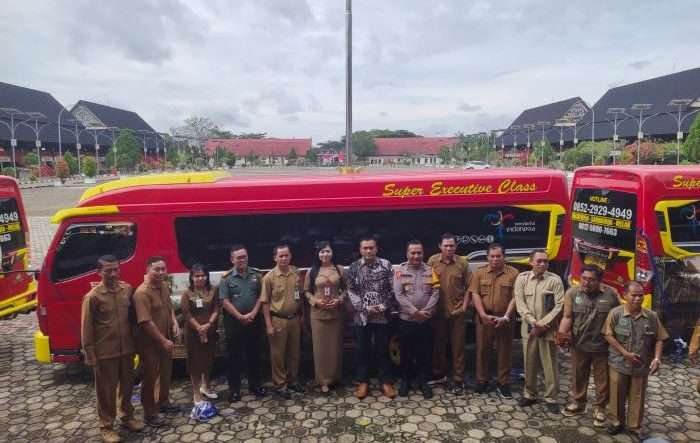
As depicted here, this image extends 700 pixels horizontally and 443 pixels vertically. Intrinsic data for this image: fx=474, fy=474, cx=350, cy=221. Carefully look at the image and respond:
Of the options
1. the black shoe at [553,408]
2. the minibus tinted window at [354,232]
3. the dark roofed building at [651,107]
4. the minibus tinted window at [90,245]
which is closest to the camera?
the black shoe at [553,408]

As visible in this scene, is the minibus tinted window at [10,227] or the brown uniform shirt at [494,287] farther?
the minibus tinted window at [10,227]

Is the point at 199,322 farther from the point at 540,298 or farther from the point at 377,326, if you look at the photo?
the point at 540,298

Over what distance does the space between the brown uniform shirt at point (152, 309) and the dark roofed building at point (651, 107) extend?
49.4 metres

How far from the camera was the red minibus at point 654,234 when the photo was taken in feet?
19.0

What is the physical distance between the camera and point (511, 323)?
497 centimetres

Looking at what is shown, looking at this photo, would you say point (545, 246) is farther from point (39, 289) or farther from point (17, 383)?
point (17, 383)

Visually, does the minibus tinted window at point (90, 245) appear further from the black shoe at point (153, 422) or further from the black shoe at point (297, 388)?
the black shoe at point (297, 388)

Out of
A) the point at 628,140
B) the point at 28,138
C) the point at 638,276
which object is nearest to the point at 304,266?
the point at 638,276

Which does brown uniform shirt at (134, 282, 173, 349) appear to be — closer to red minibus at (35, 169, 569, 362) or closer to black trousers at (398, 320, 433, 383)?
red minibus at (35, 169, 569, 362)

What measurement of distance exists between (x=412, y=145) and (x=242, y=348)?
311 ft

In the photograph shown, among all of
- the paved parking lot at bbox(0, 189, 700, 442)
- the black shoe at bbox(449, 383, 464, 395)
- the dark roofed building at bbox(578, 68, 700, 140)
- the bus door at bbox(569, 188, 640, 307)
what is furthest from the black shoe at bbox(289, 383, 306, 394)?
the dark roofed building at bbox(578, 68, 700, 140)

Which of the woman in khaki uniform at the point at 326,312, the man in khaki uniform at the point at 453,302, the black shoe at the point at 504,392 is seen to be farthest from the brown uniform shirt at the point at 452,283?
the woman in khaki uniform at the point at 326,312

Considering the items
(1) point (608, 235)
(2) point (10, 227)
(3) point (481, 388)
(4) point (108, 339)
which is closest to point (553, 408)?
(3) point (481, 388)

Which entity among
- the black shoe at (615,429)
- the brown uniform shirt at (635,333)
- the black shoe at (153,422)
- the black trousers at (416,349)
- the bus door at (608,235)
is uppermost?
the bus door at (608,235)
